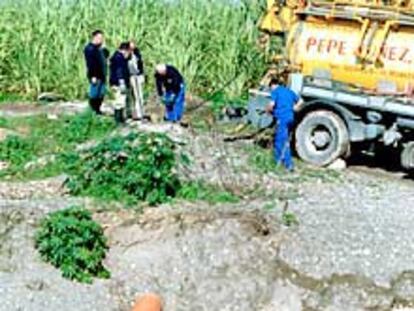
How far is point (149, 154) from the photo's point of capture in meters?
15.5

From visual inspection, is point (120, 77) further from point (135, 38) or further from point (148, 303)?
point (148, 303)

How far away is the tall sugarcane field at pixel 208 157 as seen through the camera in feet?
43.8

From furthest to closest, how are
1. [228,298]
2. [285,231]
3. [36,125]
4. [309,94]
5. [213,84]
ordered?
[213,84] < [36,125] < [309,94] < [285,231] < [228,298]

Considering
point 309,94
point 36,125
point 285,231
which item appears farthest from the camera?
point 36,125

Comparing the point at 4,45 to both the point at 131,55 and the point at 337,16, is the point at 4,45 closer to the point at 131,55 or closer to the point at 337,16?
the point at 131,55

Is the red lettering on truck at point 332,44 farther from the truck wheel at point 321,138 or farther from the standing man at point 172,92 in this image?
the standing man at point 172,92

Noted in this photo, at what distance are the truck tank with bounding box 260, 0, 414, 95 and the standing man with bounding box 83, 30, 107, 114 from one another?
328cm

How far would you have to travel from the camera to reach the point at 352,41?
19172 millimetres

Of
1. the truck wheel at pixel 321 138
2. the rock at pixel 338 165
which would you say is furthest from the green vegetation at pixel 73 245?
the truck wheel at pixel 321 138

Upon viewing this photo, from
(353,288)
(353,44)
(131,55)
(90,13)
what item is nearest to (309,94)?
(353,44)

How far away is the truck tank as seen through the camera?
18641mm

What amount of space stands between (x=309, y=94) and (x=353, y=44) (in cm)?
114

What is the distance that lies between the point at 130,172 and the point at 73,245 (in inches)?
93.1

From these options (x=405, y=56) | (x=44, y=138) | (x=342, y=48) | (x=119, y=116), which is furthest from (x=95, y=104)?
(x=405, y=56)
